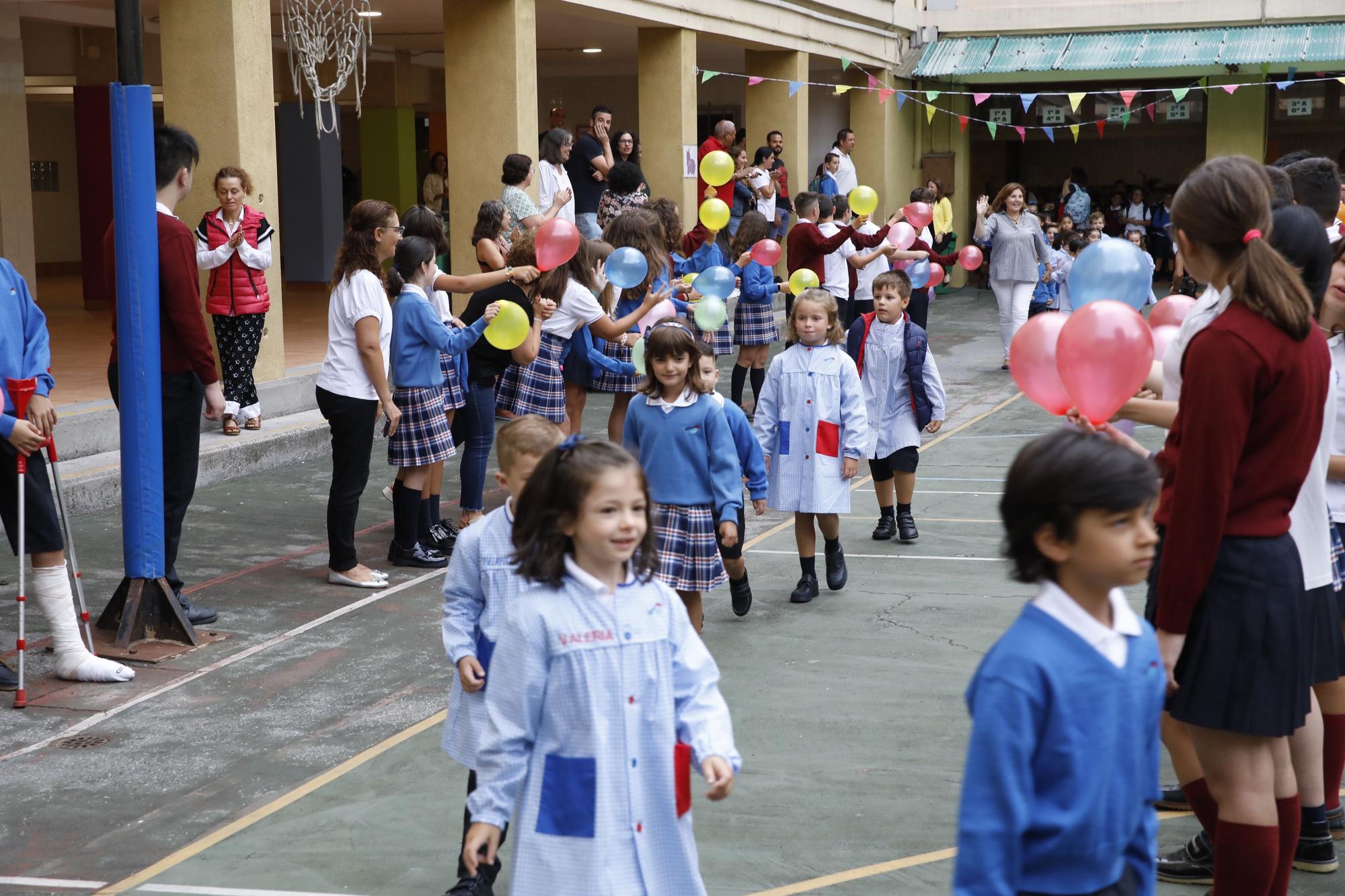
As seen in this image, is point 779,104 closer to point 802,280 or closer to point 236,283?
point 802,280

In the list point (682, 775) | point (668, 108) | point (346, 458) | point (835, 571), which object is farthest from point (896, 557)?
point (668, 108)

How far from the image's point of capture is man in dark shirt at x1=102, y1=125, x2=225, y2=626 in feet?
21.4

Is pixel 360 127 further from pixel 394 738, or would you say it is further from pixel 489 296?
pixel 394 738

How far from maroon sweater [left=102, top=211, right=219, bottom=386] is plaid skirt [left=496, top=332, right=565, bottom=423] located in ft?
8.02

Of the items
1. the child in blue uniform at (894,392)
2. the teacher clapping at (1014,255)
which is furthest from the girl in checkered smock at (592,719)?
the teacher clapping at (1014,255)

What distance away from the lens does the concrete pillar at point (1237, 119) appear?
85.4 ft

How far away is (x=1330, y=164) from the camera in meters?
5.24

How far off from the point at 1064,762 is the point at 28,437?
450 cm

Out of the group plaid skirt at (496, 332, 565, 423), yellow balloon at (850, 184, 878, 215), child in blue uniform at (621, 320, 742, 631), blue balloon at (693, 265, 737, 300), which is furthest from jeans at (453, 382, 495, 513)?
yellow balloon at (850, 184, 878, 215)

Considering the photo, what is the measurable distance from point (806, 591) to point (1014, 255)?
8.82m

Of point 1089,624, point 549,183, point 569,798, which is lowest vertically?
point 569,798

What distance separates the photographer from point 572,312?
8812 millimetres

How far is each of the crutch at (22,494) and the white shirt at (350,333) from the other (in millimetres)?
1626

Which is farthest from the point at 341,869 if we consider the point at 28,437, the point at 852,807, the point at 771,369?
the point at 771,369
